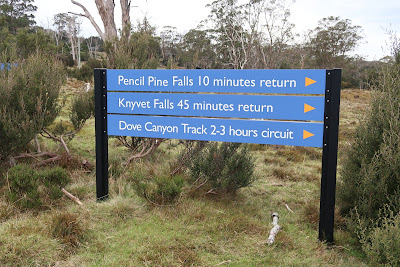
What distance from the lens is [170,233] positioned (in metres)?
3.47

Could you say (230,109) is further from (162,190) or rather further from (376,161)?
(376,161)

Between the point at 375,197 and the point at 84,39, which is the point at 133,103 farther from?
the point at 84,39

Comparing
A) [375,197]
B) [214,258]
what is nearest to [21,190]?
[214,258]

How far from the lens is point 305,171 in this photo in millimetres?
6633

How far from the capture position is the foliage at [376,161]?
10.5 ft

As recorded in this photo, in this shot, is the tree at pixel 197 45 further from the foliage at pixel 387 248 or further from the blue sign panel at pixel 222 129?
the foliage at pixel 387 248

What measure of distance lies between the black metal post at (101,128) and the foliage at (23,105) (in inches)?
57.5

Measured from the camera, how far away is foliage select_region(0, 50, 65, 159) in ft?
16.7

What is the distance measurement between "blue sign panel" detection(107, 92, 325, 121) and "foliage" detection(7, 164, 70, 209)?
44.1 inches

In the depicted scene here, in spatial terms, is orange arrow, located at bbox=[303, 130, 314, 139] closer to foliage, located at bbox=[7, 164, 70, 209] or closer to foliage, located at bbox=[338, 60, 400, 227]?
foliage, located at bbox=[338, 60, 400, 227]

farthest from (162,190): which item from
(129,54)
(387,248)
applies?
(129,54)

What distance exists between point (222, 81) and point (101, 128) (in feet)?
5.36

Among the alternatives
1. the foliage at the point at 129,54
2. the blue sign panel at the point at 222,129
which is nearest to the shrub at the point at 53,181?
the blue sign panel at the point at 222,129

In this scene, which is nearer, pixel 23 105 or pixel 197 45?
pixel 23 105
